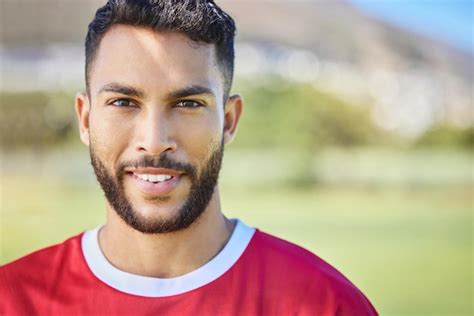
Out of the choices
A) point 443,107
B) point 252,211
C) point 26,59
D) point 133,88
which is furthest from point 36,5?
point 133,88

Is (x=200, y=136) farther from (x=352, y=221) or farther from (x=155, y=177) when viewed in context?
(x=352, y=221)

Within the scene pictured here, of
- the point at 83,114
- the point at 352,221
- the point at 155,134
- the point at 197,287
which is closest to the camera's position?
the point at 155,134

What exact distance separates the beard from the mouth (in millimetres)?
20

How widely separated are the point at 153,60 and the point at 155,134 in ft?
0.65

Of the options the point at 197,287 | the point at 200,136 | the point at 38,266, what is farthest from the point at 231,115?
the point at 38,266

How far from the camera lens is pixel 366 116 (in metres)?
33.6

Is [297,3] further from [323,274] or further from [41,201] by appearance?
[323,274]

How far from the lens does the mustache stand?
1.89 m

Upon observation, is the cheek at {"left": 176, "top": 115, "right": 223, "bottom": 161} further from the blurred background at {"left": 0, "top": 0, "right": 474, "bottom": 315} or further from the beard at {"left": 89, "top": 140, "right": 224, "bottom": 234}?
the blurred background at {"left": 0, "top": 0, "right": 474, "bottom": 315}

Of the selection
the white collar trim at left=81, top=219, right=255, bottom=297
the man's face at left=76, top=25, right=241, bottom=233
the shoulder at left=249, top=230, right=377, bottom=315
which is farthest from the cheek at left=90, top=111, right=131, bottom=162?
the shoulder at left=249, top=230, right=377, bottom=315

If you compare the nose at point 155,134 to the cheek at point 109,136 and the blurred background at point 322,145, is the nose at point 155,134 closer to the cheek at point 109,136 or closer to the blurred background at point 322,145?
the cheek at point 109,136

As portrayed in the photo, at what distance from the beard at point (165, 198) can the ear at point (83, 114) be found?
0.42 feet

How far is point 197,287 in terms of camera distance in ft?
6.56

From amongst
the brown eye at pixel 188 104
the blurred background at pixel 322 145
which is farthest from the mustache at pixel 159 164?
the blurred background at pixel 322 145
